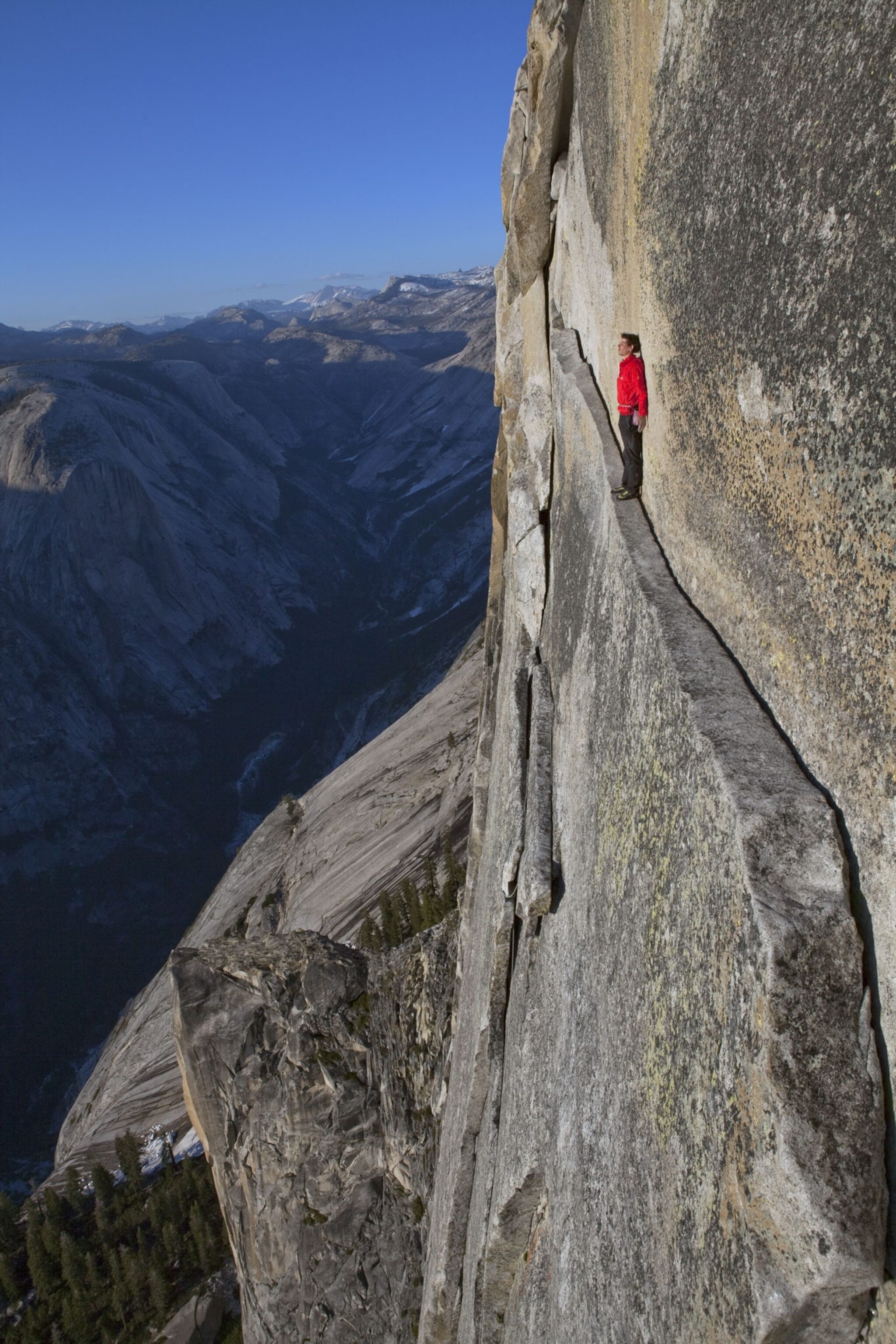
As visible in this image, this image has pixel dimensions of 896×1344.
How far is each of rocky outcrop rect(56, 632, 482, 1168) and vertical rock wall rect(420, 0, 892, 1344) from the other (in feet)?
61.8

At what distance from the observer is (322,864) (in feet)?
104

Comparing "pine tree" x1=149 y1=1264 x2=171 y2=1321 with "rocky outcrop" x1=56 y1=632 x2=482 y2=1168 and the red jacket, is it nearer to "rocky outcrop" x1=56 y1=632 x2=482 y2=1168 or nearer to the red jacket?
"rocky outcrop" x1=56 y1=632 x2=482 y2=1168

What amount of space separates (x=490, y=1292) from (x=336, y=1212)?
8241mm

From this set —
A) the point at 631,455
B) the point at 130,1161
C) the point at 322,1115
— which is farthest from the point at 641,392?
the point at 130,1161

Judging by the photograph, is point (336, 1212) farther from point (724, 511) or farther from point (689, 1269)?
point (724, 511)

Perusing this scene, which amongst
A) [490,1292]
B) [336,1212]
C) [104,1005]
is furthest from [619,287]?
[104,1005]

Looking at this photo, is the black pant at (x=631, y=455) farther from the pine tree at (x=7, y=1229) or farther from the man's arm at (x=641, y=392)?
the pine tree at (x=7, y=1229)

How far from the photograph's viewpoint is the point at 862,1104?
3.32m

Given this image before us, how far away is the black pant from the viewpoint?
7.12 m

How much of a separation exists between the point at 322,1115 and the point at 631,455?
13.8m

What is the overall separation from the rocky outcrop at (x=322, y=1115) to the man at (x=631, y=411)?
33.2 feet

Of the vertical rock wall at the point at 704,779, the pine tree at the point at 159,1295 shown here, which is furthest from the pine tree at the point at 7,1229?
the vertical rock wall at the point at 704,779

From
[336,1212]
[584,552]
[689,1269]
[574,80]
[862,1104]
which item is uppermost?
[574,80]

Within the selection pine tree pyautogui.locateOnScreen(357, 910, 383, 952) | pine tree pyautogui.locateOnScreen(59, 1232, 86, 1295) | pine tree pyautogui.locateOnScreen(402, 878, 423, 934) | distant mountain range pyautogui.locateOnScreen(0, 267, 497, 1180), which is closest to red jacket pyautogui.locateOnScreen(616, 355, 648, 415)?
pine tree pyautogui.locateOnScreen(402, 878, 423, 934)
